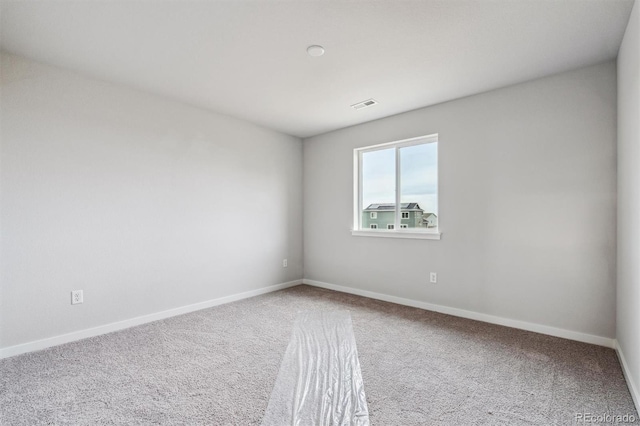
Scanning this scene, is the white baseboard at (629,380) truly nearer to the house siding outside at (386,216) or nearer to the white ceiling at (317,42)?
the house siding outside at (386,216)

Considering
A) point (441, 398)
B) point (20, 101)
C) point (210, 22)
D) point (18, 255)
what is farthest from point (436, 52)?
point (18, 255)

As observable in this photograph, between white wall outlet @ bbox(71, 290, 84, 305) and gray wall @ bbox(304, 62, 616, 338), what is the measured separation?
3232mm

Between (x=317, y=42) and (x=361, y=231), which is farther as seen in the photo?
(x=361, y=231)

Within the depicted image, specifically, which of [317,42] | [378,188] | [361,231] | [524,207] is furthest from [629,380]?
[317,42]

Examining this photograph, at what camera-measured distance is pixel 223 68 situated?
2.72m

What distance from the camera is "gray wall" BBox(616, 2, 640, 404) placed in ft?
6.04

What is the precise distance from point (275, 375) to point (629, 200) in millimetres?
2657

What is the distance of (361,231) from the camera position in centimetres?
432

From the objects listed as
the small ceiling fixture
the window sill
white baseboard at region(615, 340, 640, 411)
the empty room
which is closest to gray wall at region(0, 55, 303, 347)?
the empty room

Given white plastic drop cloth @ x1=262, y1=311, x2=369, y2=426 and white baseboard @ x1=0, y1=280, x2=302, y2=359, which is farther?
white baseboard @ x1=0, y1=280, x2=302, y2=359

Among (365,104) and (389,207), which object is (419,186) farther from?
(365,104)

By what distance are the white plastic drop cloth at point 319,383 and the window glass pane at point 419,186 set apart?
1.68m

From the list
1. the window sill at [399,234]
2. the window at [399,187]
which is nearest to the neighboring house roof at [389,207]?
the window at [399,187]

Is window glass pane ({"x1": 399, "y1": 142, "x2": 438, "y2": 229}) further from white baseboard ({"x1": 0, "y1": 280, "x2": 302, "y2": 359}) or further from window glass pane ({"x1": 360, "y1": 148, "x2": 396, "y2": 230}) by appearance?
white baseboard ({"x1": 0, "y1": 280, "x2": 302, "y2": 359})
